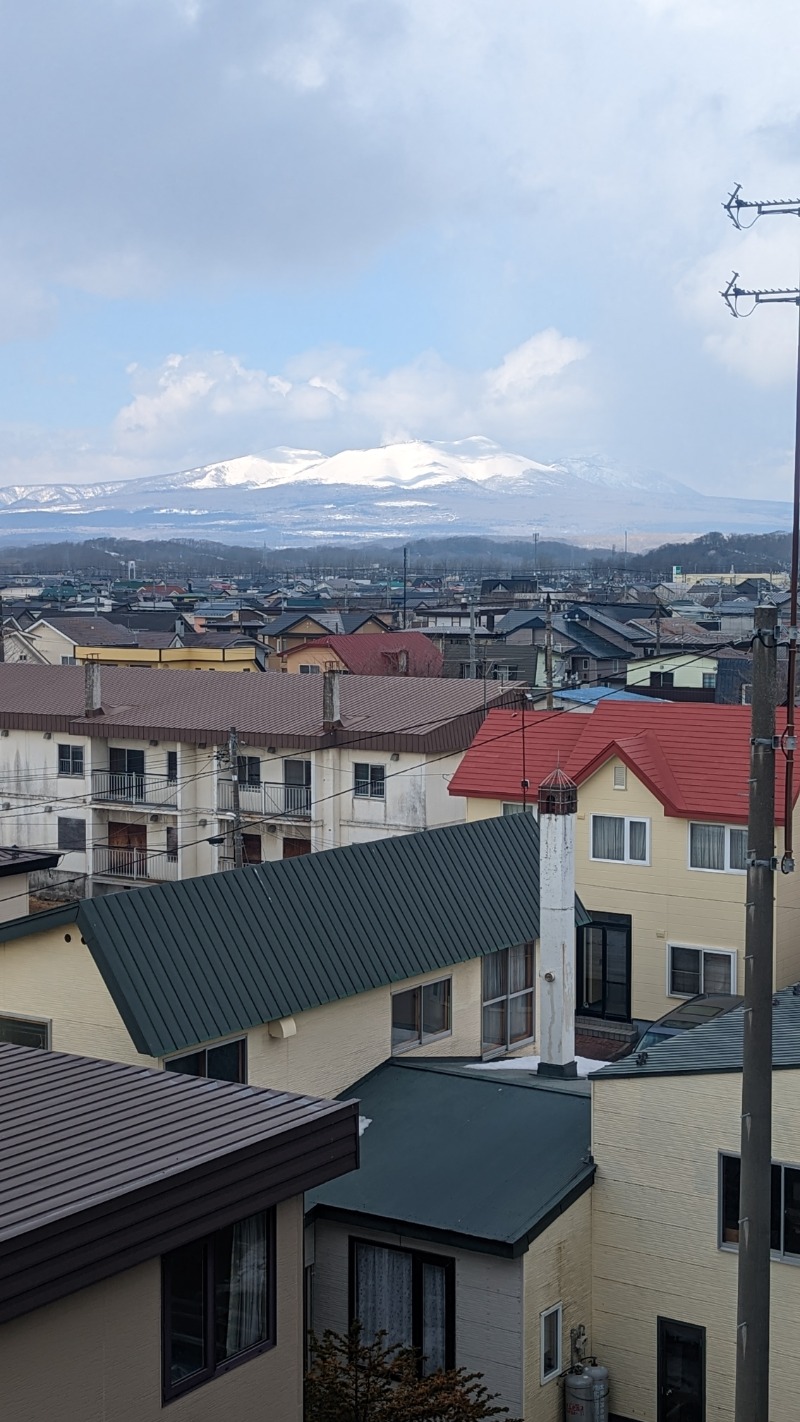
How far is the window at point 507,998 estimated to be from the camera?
20188 millimetres

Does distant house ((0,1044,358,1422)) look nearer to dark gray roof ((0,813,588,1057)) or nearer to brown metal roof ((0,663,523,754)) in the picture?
dark gray roof ((0,813,588,1057))

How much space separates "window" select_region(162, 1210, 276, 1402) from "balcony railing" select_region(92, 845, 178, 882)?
36.3 metres

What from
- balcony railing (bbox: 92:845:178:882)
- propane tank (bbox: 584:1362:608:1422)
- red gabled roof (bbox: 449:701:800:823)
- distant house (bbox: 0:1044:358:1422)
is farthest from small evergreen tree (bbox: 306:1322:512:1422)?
balcony railing (bbox: 92:845:178:882)

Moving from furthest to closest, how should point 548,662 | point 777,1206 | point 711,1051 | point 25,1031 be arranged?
point 548,662 < point 25,1031 < point 711,1051 < point 777,1206

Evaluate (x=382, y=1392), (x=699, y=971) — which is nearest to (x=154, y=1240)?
(x=382, y=1392)

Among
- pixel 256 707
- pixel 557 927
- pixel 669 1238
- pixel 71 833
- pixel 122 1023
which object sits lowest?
pixel 71 833

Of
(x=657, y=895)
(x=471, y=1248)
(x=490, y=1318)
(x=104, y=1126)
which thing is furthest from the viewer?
(x=657, y=895)

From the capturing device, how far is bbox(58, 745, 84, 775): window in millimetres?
48406

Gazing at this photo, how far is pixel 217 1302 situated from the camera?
947cm

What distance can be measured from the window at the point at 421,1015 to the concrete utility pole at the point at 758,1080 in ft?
31.3

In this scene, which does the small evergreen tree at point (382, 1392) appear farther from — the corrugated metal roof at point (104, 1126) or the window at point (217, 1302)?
the corrugated metal roof at point (104, 1126)

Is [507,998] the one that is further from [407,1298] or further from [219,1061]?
[407,1298]

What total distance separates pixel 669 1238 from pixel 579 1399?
171cm

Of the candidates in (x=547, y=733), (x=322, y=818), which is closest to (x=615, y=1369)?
(x=547, y=733)
